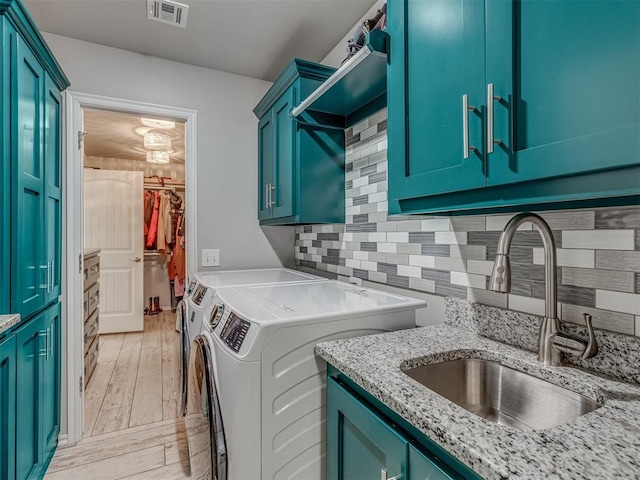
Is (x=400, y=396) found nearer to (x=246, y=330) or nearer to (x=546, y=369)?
(x=546, y=369)

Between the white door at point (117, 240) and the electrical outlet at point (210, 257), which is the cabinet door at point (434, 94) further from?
the white door at point (117, 240)

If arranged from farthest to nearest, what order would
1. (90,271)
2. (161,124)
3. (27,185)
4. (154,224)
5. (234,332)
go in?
1. (154,224)
2. (161,124)
3. (90,271)
4. (27,185)
5. (234,332)

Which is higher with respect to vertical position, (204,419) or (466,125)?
(466,125)

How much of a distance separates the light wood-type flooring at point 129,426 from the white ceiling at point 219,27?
2.14 metres

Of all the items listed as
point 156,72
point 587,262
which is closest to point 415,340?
point 587,262

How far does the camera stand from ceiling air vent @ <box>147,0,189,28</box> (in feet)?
5.71

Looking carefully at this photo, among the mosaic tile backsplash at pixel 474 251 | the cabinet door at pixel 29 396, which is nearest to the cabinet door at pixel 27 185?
the cabinet door at pixel 29 396

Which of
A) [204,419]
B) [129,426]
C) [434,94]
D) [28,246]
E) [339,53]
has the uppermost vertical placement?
[339,53]

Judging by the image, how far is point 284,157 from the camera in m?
2.06

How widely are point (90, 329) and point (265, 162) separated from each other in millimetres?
2102

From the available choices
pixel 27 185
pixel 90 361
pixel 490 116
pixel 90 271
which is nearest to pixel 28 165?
pixel 27 185

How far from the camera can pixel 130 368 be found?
3.16 m

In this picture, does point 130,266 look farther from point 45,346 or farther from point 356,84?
point 356,84

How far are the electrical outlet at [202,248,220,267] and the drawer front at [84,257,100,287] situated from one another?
0.98 m
